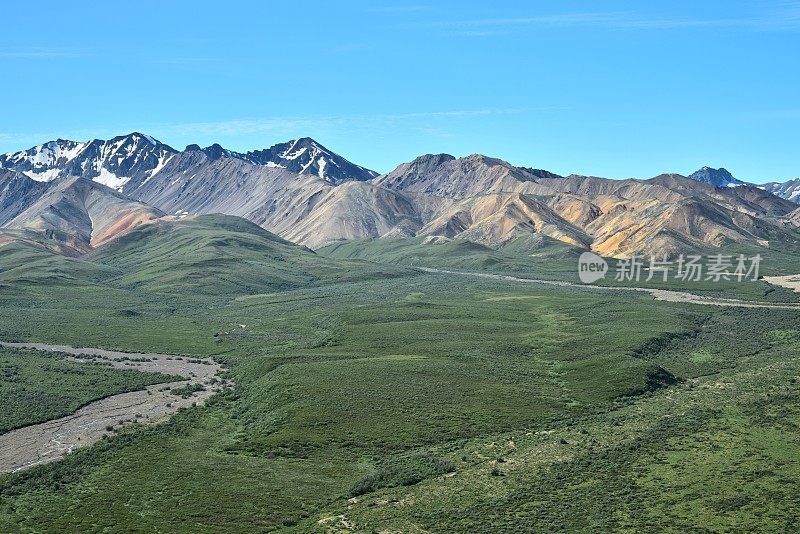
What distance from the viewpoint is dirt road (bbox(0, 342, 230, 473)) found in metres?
72.8

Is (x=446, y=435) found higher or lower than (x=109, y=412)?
higher

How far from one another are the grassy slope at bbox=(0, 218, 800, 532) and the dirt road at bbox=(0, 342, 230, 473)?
420cm

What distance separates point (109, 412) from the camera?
88.3m

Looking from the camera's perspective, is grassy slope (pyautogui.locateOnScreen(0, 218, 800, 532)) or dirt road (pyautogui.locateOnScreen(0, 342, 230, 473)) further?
dirt road (pyautogui.locateOnScreen(0, 342, 230, 473))

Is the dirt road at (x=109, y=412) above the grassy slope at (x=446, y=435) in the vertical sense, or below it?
below

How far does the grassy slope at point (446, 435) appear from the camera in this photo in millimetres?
57469

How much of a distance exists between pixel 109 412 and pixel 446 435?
130 feet

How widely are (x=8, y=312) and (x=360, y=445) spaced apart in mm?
123044

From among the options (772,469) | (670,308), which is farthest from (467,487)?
(670,308)

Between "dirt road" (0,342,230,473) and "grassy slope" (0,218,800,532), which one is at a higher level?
"grassy slope" (0,218,800,532)

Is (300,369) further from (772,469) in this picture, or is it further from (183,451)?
(772,469)

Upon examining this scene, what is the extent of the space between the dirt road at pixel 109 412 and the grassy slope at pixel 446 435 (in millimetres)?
4204

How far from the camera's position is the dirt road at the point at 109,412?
239ft

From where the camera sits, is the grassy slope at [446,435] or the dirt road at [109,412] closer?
the grassy slope at [446,435]
